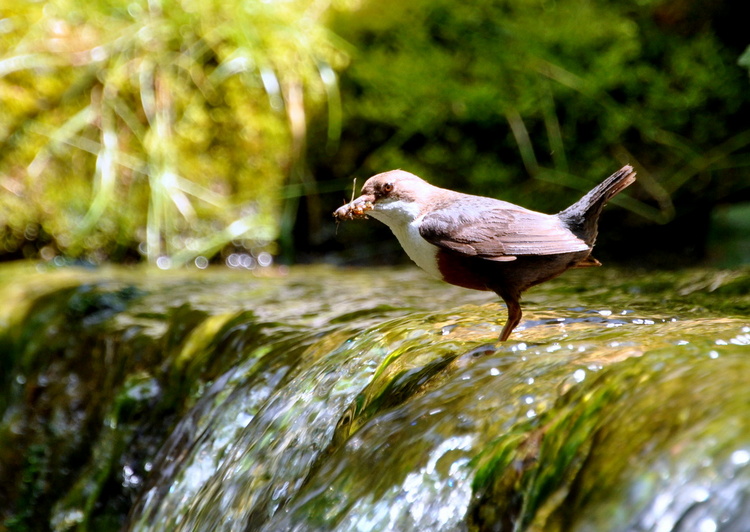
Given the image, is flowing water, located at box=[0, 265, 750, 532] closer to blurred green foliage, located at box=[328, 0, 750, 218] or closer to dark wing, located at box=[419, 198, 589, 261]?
dark wing, located at box=[419, 198, 589, 261]

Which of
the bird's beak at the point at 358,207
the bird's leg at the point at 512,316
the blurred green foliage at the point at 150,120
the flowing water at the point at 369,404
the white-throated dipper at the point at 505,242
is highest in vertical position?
the blurred green foliage at the point at 150,120

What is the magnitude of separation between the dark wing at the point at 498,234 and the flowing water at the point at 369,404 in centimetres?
25

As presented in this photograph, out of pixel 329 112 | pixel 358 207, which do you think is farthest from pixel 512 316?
pixel 329 112

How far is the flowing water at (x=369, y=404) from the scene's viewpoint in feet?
5.04

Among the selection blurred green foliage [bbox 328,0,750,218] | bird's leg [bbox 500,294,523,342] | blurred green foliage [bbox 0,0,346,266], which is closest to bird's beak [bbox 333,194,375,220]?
bird's leg [bbox 500,294,523,342]

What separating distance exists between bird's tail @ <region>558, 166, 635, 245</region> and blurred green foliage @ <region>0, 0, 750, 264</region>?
2.79 m

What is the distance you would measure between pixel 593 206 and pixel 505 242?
0.32m

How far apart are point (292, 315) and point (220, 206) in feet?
8.43

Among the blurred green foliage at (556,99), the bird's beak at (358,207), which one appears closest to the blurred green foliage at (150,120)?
the blurred green foliage at (556,99)

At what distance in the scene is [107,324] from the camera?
4.05m

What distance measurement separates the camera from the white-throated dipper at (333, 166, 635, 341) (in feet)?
8.30

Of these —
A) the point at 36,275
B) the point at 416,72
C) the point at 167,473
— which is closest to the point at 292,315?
the point at 167,473

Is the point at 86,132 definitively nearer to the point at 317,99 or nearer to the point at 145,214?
the point at 145,214

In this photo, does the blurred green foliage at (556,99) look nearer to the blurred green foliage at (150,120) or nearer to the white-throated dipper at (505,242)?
the blurred green foliage at (150,120)
